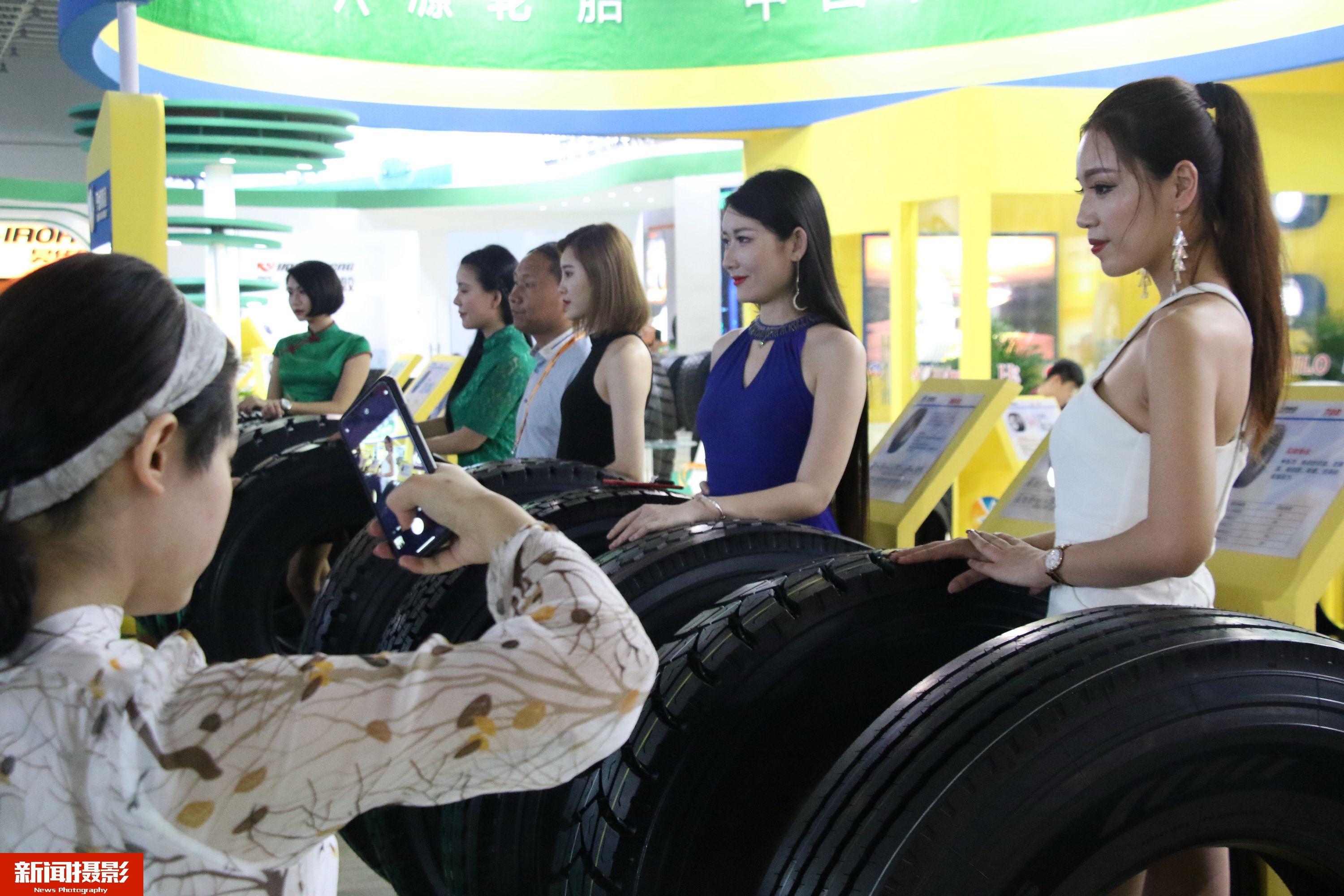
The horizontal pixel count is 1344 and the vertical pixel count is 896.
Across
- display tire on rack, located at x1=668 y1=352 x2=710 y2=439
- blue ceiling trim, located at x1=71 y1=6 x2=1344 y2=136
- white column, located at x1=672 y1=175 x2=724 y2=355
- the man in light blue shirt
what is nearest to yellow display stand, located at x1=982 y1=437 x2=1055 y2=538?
the man in light blue shirt

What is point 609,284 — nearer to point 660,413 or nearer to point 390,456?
point 390,456

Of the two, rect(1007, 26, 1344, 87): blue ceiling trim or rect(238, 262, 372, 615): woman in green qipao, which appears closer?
rect(238, 262, 372, 615): woman in green qipao

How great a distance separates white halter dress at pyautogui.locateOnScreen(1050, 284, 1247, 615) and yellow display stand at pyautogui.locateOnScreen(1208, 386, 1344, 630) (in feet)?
1.47

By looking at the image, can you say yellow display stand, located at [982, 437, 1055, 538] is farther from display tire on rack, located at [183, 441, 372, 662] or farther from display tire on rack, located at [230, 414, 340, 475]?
display tire on rack, located at [230, 414, 340, 475]

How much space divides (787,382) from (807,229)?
0.31 meters

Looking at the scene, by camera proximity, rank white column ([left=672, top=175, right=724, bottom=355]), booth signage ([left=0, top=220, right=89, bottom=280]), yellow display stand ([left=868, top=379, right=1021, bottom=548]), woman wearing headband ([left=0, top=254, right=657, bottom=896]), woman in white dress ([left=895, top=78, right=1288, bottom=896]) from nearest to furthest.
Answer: woman wearing headband ([left=0, top=254, right=657, bottom=896])
woman in white dress ([left=895, top=78, right=1288, bottom=896])
yellow display stand ([left=868, top=379, right=1021, bottom=548])
booth signage ([left=0, top=220, right=89, bottom=280])
white column ([left=672, top=175, right=724, bottom=355])

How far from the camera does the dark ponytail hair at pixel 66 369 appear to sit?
0.81 m

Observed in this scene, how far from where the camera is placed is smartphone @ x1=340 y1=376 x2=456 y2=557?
109 cm

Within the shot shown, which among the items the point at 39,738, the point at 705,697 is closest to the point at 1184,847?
the point at 705,697

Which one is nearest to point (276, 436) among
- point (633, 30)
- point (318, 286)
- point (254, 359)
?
point (318, 286)

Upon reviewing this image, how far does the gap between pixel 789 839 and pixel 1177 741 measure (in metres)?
0.40

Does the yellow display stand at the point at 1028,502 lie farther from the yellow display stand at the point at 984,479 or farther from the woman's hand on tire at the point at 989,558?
the yellow display stand at the point at 984,479

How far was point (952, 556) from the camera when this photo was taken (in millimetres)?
1695

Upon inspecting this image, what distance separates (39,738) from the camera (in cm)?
80
